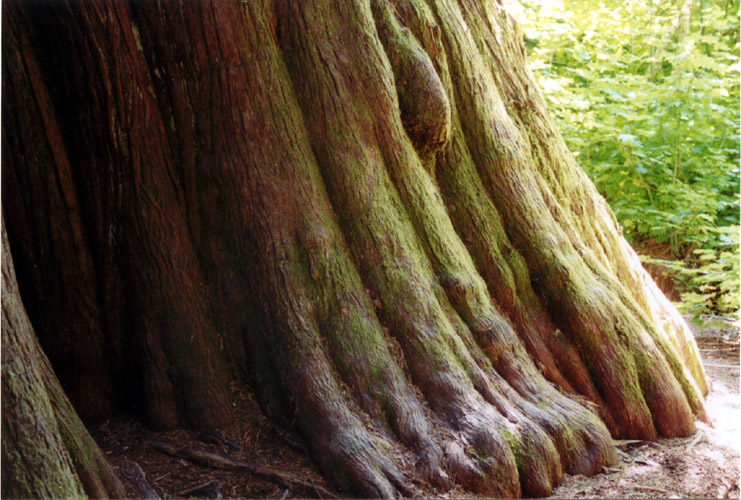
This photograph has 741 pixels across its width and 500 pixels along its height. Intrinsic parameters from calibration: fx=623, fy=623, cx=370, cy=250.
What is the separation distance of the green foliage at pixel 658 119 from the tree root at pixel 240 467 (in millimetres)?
7151

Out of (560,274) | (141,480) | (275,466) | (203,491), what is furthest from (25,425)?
(560,274)

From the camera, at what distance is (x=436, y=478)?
3.42m

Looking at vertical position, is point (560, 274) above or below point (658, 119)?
below

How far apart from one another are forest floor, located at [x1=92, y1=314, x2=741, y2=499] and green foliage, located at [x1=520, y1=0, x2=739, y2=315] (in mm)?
4991

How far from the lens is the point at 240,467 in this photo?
11.4 ft

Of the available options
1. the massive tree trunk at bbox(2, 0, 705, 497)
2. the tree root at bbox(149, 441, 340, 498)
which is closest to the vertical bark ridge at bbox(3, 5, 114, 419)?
the massive tree trunk at bbox(2, 0, 705, 497)

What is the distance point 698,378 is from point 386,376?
363 centimetres

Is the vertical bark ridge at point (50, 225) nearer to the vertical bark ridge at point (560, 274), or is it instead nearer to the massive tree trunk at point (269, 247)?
the massive tree trunk at point (269, 247)

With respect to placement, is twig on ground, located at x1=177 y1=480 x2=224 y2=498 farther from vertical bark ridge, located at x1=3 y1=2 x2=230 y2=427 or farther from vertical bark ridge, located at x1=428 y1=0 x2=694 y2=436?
vertical bark ridge, located at x1=428 y1=0 x2=694 y2=436

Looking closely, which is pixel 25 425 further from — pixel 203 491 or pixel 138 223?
pixel 138 223

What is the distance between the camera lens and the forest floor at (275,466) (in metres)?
3.35

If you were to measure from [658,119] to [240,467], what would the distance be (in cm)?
920

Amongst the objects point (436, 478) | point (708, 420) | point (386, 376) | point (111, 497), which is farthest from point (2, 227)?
point (708, 420)

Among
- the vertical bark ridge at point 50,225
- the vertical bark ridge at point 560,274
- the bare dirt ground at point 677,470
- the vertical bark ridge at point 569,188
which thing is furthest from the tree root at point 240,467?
the vertical bark ridge at point 569,188
